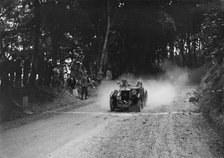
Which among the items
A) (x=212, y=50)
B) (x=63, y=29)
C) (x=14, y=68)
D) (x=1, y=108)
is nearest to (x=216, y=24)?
(x=212, y=50)

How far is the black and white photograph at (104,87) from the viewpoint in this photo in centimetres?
1144

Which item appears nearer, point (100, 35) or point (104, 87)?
point (104, 87)

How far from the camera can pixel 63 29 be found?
1033 inches

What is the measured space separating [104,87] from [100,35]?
9.44 metres

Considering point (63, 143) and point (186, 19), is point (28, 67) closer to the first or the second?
point (63, 143)

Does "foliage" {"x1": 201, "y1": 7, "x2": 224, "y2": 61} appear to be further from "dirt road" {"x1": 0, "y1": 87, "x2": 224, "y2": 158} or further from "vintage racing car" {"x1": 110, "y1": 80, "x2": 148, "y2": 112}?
"vintage racing car" {"x1": 110, "y1": 80, "x2": 148, "y2": 112}

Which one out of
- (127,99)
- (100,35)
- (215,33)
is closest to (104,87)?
(100,35)

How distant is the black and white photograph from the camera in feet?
37.5

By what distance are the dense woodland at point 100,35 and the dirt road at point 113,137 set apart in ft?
9.44

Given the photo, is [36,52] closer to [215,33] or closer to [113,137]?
[113,137]

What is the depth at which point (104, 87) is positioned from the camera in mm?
33531

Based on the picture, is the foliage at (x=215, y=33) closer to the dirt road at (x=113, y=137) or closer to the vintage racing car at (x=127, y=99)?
the dirt road at (x=113, y=137)

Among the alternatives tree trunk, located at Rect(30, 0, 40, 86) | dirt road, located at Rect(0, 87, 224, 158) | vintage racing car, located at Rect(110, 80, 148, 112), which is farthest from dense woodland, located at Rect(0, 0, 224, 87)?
vintage racing car, located at Rect(110, 80, 148, 112)

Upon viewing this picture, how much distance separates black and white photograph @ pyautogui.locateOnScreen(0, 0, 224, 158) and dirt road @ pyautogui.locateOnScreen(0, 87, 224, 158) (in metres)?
0.03
